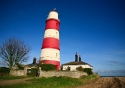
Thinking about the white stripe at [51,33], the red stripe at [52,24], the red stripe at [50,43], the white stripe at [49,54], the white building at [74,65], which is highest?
the red stripe at [52,24]

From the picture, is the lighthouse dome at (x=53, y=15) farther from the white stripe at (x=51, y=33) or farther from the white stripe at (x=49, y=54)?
the white stripe at (x=49, y=54)

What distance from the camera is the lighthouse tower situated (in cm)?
2768

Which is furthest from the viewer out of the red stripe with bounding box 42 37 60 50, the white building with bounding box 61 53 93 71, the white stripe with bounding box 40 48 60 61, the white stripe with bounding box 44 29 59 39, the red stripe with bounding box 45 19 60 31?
the white building with bounding box 61 53 93 71

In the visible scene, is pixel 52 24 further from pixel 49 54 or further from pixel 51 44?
pixel 49 54

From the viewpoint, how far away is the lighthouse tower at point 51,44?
27.7m

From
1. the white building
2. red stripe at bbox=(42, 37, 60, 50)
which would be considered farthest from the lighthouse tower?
the white building

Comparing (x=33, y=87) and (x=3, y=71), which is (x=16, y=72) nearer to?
(x=3, y=71)

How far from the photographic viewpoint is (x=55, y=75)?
23.6 m

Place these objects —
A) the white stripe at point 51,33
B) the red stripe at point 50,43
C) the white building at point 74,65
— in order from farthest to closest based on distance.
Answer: the white building at point 74,65 < the white stripe at point 51,33 < the red stripe at point 50,43

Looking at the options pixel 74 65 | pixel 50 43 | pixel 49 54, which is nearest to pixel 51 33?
pixel 50 43

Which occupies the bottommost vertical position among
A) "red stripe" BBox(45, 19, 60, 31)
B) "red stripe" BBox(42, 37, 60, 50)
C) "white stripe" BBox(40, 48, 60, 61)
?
"white stripe" BBox(40, 48, 60, 61)

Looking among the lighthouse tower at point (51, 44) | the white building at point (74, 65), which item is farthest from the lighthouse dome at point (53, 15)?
the white building at point (74, 65)

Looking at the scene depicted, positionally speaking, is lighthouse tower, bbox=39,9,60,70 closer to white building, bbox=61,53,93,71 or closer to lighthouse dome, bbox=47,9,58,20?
lighthouse dome, bbox=47,9,58,20

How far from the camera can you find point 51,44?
28.2 m
